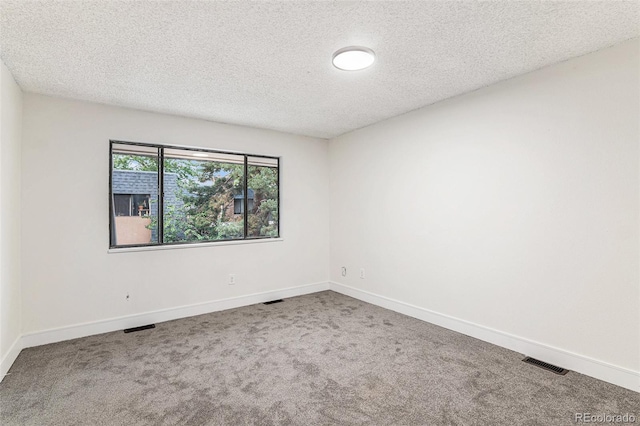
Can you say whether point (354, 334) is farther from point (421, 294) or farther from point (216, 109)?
point (216, 109)

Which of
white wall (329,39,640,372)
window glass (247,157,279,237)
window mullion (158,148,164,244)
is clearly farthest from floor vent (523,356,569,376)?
window mullion (158,148,164,244)

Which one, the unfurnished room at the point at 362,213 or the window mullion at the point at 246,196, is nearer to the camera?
the unfurnished room at the point at 362,213

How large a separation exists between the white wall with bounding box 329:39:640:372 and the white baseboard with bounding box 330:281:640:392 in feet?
0.15

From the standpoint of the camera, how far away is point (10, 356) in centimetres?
262

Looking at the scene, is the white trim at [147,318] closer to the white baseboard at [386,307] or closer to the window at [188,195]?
the white baseboard at [386,307]

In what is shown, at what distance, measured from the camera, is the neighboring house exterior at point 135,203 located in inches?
139

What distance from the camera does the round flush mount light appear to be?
7.62 ft

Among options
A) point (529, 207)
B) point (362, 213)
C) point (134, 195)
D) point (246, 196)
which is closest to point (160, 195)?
point (134, 195)

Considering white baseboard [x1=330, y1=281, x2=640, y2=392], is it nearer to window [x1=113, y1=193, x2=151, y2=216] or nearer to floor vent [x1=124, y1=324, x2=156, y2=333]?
floor vent [x1=124, y1=324, x2=156, y2=333]

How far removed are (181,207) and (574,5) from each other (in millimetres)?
4088

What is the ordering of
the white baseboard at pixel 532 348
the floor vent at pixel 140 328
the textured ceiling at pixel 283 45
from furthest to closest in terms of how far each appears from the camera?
the floor vent at pixel 140 328 → the white baseboard at pixel 532 348 → the textured ceiling at pixel 283 45

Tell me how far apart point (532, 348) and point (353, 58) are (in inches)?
113

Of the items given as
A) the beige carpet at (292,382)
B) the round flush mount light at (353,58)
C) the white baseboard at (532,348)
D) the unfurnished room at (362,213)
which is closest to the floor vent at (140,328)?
the unfurnished room at (362,213)

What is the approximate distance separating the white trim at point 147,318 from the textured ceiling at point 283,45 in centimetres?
238
